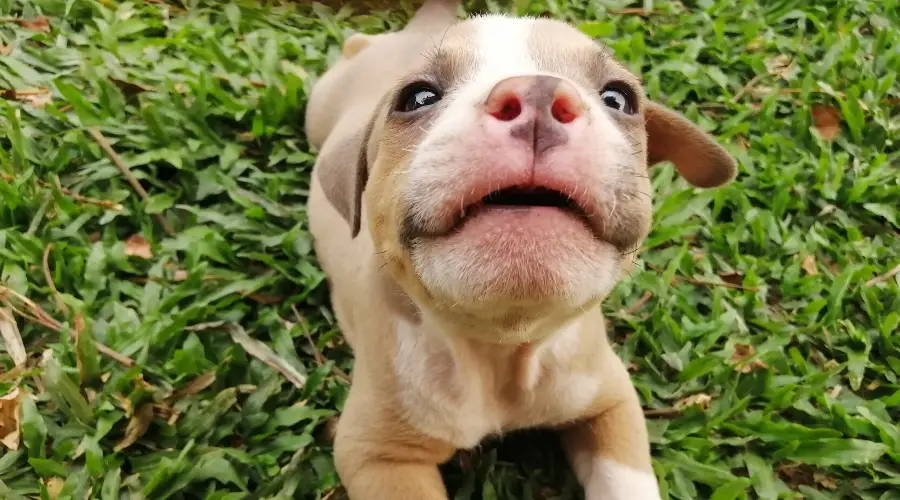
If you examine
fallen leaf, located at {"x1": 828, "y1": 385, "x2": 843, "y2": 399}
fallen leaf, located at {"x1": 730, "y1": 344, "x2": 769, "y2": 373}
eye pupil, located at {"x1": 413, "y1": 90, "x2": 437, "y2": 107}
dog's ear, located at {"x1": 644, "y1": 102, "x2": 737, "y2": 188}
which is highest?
eye pupil, located at {"x1": 413, "y1": 90, "x2": 437, "y2": 107}

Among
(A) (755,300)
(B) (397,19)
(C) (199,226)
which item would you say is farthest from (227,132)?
Answer: (A) (755,300)

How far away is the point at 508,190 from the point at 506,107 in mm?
176

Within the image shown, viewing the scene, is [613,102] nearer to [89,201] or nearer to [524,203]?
[524,203]

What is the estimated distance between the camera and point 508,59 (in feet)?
6.56

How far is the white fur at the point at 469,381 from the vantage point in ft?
7.39

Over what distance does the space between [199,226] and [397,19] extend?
2.08 metres

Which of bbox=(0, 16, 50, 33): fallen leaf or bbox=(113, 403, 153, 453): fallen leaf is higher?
bbox=(0, 16, 50, 33): fallen leaf

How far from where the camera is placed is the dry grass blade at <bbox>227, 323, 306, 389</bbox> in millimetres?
2830

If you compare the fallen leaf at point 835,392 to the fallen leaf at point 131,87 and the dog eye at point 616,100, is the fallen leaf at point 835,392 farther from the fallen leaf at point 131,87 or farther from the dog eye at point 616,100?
the fallen leaf at point 131,87

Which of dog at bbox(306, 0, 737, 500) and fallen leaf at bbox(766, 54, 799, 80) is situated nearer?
dog at bbox(306, 0, 737, 500)

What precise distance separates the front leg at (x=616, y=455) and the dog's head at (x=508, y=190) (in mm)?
724

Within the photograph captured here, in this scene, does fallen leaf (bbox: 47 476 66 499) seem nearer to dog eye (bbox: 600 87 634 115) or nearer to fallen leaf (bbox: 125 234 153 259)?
fallen leaf (bbox: 125 234 153 259)

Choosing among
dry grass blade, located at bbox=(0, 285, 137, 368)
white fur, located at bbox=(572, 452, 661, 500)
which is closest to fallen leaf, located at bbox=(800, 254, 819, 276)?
white fur, located at bbox=(572, 452, 661, 500)

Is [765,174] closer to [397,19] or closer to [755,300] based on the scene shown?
[755,300]
